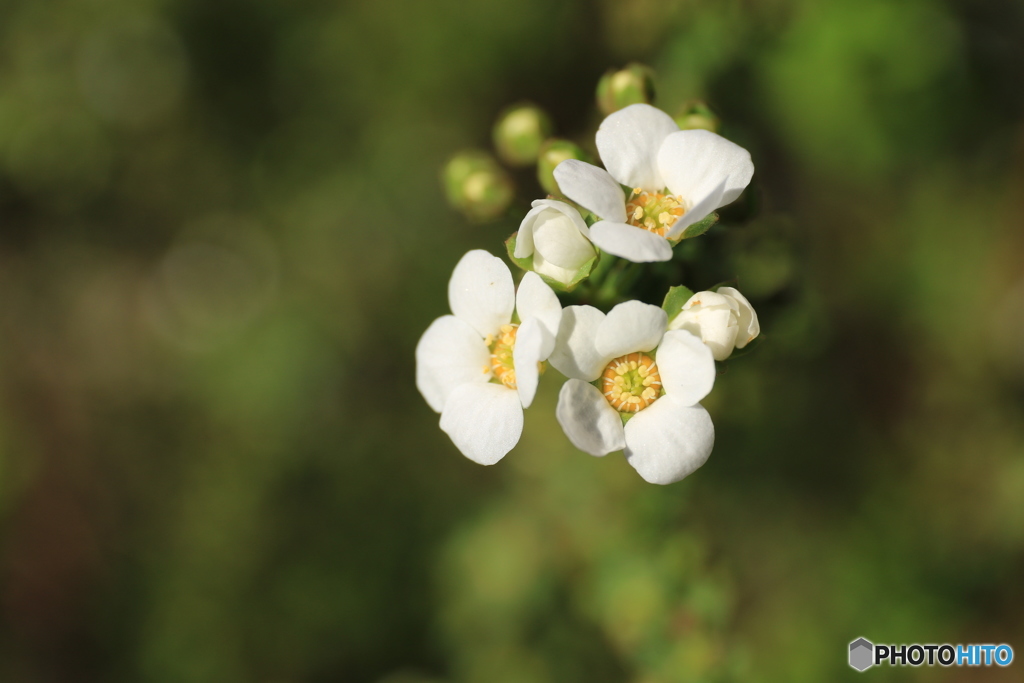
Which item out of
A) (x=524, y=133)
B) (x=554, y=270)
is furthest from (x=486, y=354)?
(x=524, y=133)

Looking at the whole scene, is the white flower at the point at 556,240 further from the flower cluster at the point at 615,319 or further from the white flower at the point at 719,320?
the white flower at the point at 719,320

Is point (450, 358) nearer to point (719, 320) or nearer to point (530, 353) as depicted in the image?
point (530, 353)

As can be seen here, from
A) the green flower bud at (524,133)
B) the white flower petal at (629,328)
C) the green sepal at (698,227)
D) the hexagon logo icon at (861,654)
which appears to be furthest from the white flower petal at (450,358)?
the hexagon logo icon at (861,654)

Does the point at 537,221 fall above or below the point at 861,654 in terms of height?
above

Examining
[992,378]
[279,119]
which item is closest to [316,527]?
[279,119]

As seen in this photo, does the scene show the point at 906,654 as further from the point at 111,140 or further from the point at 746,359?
the point at 111,140

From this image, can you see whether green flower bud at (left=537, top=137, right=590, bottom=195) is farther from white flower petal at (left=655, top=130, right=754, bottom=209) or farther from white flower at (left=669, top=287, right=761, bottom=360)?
white flower at (left=669, top=287, right=761, bottom=360)

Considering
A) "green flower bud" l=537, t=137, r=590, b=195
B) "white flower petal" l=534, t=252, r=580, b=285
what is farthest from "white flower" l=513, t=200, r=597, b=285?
"green flower bud" l=537, t=137, r=590, b=195
